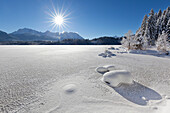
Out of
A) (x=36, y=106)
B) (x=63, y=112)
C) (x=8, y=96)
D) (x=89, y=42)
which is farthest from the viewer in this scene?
(x=89, y=42)

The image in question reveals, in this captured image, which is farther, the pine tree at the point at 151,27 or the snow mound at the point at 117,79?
the pine tree at the point at 151,27

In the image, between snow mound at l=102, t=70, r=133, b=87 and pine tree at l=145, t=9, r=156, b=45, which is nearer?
snow mound at l=102, t=70, r=133, b=87

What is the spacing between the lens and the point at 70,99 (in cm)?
137

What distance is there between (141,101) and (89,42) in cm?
5072

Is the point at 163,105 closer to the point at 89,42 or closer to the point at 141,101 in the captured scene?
the point at 141,101

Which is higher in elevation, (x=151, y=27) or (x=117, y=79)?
(x=151, y=27)

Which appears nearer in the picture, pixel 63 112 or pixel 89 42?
pixel 63 112

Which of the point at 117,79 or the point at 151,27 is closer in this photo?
the point at 117,79

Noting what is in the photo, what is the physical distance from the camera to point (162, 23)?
19094 millimetres

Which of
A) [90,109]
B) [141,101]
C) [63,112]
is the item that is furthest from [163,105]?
[63,112]

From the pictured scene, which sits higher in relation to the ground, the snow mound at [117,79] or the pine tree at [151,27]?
the pine tree at [151,27]

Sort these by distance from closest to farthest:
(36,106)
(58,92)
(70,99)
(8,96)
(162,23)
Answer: (36,106)
(70,99)
(8,96)
(58,92)
(162,23)

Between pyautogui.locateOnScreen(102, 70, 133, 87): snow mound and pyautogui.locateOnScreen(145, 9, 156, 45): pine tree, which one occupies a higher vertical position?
pyautogui.locateOnScreen(145, 9, 156, 45): pine tree

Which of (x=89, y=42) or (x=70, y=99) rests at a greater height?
(x=89, y=42)
